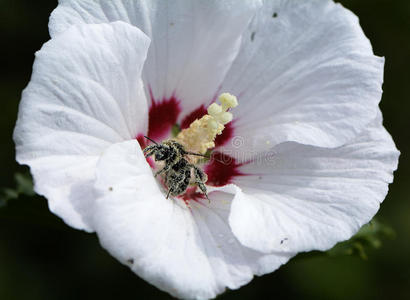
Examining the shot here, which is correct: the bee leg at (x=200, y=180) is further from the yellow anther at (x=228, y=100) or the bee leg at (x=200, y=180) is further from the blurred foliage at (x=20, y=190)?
the blurred foliage at (x=20, y=190)

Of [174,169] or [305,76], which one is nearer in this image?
[174,169]

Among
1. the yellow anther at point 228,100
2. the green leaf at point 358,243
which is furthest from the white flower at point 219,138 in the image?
the green leaf at point 358,243

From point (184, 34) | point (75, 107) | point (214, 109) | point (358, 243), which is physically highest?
point (184, 34)

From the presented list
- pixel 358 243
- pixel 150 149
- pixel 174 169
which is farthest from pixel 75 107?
pixel 358 243

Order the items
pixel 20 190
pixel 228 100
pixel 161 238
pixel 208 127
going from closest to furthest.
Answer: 1. pixel 161 238
2. pixel 228 100
3. pixel 208 127
4. pixel 20 190

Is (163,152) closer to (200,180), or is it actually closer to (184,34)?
(200,180)

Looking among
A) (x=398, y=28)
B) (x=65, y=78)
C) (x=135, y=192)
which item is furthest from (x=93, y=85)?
(x=398, y=28)
